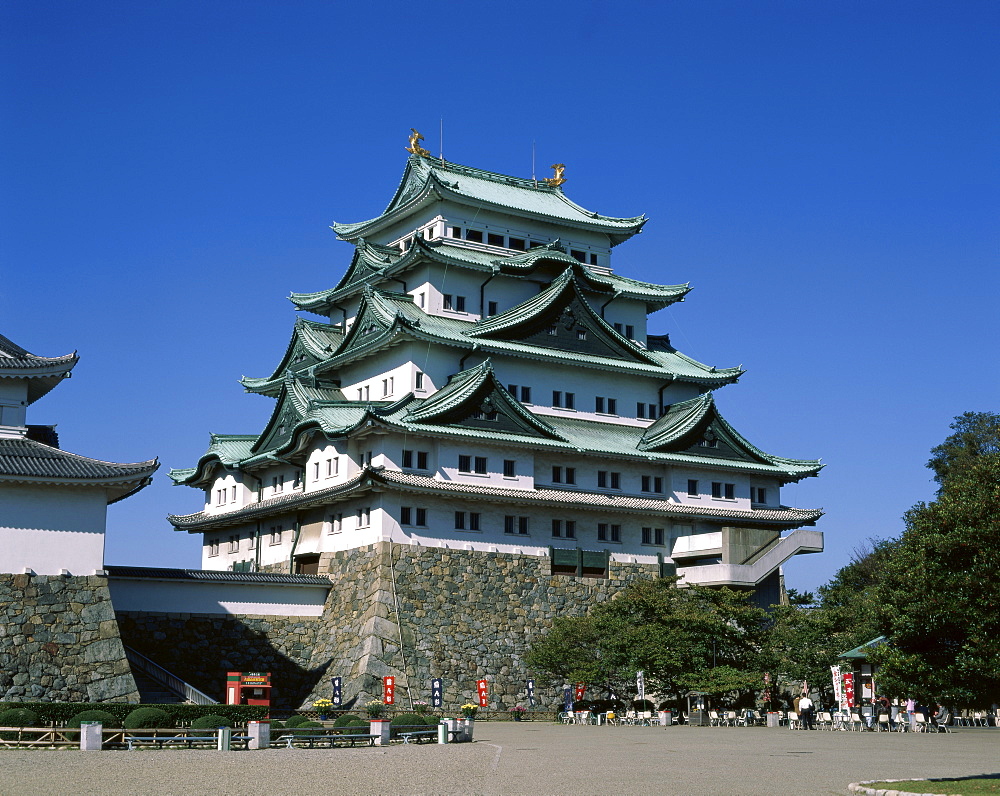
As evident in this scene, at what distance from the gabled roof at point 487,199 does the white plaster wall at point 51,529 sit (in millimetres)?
26022

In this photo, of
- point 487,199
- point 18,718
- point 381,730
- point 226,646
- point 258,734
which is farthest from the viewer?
point 487,199

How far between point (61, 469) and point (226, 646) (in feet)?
35.6

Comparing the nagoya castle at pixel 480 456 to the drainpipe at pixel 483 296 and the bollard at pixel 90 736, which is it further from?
the bollard at pixel 90 736

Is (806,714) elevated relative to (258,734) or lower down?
lower down

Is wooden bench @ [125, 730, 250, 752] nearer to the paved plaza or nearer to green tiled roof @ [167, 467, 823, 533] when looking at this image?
the paved plaza

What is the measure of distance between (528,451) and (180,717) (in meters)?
22.3

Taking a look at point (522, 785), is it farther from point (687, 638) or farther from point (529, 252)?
point (529, 252)

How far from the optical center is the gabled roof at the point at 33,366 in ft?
142

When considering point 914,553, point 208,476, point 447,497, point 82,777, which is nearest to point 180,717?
point 82,777

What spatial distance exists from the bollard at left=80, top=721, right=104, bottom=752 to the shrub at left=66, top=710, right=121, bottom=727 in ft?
5.94

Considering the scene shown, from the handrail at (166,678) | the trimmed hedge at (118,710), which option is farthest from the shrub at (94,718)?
the handrail at (166,678)

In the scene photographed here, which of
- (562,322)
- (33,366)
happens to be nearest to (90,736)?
(33,366)

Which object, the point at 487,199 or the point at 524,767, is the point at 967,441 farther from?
the point at 524,767

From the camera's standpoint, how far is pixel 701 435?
58938 mm
